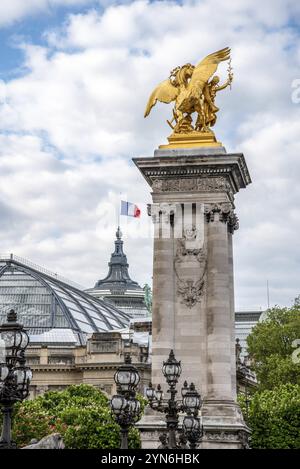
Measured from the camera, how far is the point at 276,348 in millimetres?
69688

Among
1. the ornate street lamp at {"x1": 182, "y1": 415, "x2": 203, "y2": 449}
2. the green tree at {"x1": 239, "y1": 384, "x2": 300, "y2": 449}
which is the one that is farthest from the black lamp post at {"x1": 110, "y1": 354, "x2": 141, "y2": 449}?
the green tree at {"x1": 239, "y1": 384, "x2": 300, "y2": 449}

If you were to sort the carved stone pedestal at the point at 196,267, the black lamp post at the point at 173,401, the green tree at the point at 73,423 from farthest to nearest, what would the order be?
the green tree at the point at 73,423 < the carved stone pedestal at the point at 196,267 < the black lamp post at the point at 173,401

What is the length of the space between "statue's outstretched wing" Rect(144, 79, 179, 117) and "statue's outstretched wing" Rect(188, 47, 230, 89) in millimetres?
749

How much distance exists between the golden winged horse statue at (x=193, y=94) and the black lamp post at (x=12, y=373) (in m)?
20.6

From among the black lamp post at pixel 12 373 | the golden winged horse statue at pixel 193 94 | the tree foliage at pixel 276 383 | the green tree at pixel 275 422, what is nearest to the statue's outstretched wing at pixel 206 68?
the golden winged horse statue at pixel 193 94

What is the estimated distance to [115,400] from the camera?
22891mm

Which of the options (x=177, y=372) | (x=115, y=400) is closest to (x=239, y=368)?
(x=177, y=372)

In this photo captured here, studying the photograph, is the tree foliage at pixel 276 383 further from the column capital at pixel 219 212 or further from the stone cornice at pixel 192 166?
the stone cornice at pixel 192 166

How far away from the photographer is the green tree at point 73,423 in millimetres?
51344

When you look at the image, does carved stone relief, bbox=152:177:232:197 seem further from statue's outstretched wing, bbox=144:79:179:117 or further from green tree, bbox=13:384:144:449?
green tree, bbox=13:384:144:449
